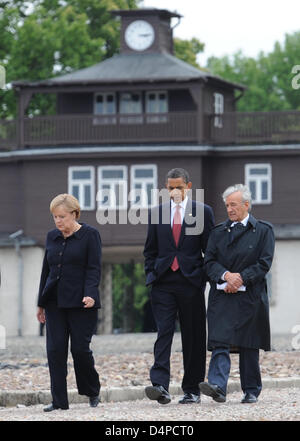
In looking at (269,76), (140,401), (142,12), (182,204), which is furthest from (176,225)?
(269,76)

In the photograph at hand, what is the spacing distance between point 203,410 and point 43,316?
1.67 meters

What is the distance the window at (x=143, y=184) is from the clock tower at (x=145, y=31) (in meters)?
5.58

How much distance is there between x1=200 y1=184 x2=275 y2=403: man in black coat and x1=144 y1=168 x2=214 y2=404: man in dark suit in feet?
0.64

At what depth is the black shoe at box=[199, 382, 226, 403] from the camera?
512 inches

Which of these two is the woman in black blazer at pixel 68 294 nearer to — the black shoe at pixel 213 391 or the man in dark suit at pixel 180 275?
the man in dark suit at pixel 180 275

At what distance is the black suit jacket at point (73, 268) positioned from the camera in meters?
13.1

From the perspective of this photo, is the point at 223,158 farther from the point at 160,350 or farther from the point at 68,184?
the point at 160,350

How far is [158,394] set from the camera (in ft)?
43.4

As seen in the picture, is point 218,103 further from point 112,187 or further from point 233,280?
point 233,280

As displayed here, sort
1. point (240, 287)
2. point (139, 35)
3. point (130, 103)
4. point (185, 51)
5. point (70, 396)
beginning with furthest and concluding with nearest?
1. point (185, 51)
2. point (139, 35)
3. point (130, 103)
4. point (70, 396)
5. point (240, 287)

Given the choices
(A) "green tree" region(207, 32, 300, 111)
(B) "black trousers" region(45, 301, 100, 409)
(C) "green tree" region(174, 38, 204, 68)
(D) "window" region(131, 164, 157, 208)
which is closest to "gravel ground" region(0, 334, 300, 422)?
(B) "black trousers" region(45, 301, 100, 409)

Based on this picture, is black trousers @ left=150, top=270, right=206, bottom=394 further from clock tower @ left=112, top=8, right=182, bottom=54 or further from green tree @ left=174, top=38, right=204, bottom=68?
green tree @ left=174, top=38, right=204, bottom=68

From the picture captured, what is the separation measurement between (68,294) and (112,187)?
35272 millimetres

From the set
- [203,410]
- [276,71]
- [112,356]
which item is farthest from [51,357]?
[276,71]
